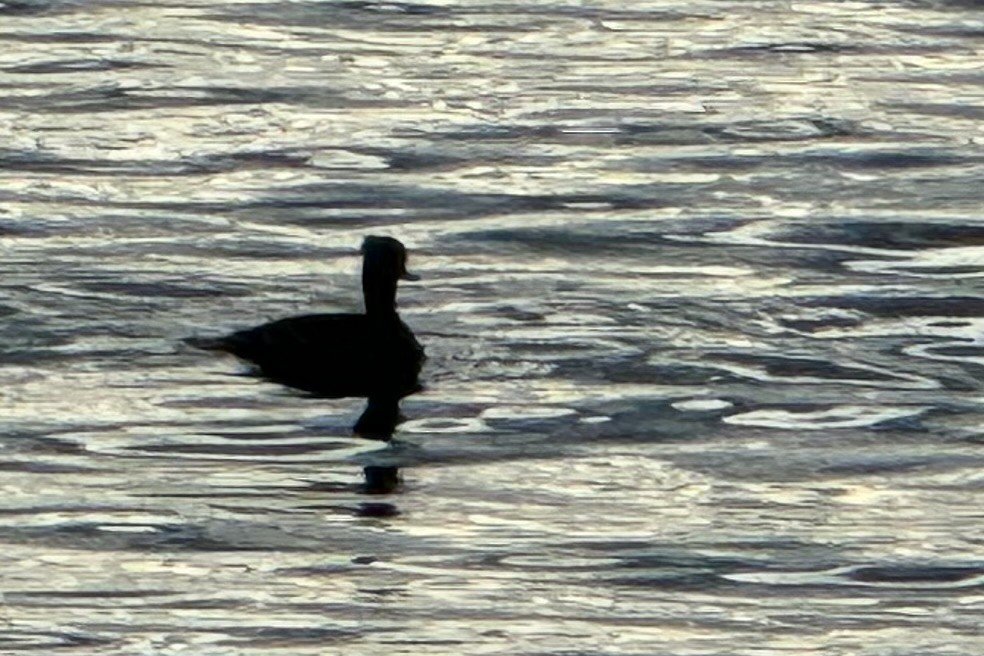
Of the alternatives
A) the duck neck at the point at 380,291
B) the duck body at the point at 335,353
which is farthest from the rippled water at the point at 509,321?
the duck neck at the point at 380,291

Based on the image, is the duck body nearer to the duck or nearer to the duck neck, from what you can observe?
the duck

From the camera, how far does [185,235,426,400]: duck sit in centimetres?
1805

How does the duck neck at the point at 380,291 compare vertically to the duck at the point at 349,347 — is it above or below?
above

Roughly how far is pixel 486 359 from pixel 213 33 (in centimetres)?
807

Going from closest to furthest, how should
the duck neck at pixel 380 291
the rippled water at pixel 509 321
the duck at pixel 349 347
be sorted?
the rippled water at pixel 509 321 → the duck at pixel 349 347 → the duck neck at pixel 380 291

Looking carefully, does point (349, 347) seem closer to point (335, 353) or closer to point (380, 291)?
point (335, 353)

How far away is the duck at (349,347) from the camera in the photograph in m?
18.0

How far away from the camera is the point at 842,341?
61.2 ft

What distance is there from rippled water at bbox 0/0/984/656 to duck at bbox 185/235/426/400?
6.1 inches

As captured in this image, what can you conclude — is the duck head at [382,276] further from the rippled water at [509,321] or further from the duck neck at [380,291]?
the rippled water at [509,321]

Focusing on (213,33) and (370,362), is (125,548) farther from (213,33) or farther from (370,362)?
(213,33)

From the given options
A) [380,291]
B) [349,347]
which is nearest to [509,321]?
[380,291]

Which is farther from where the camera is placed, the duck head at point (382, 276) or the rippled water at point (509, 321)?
the duck head at point (382, 276)

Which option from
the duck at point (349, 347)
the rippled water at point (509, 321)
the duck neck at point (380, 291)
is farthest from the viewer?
the duck neck at point (380, 291)
